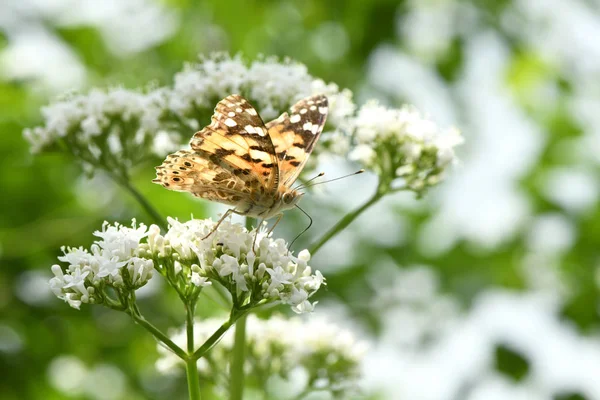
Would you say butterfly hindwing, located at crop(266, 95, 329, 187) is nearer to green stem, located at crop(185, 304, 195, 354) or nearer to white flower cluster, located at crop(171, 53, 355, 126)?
white flower cluster, located at crop(171, 53, 355, 126)

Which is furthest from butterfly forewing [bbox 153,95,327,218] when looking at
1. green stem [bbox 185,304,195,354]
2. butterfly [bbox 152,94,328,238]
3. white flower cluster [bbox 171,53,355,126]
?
green stem [bbox 185,304,195,354]

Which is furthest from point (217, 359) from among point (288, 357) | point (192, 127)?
point (192, 127)

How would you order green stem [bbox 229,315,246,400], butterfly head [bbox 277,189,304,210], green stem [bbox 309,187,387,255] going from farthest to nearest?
green stem [bbox 309,187,387,255] → green stem [bbox 229,315,246,400] → butterfly head [bbox 277,189,304,210]

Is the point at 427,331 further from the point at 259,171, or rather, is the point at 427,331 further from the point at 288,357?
the point at 259,171

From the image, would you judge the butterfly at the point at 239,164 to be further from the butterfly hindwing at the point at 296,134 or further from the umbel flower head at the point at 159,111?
the umbel flower head at the point at 159,111

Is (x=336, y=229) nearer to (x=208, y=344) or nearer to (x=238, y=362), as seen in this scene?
(x=238, y=362)

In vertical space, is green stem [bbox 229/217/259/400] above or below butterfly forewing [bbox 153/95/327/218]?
below
